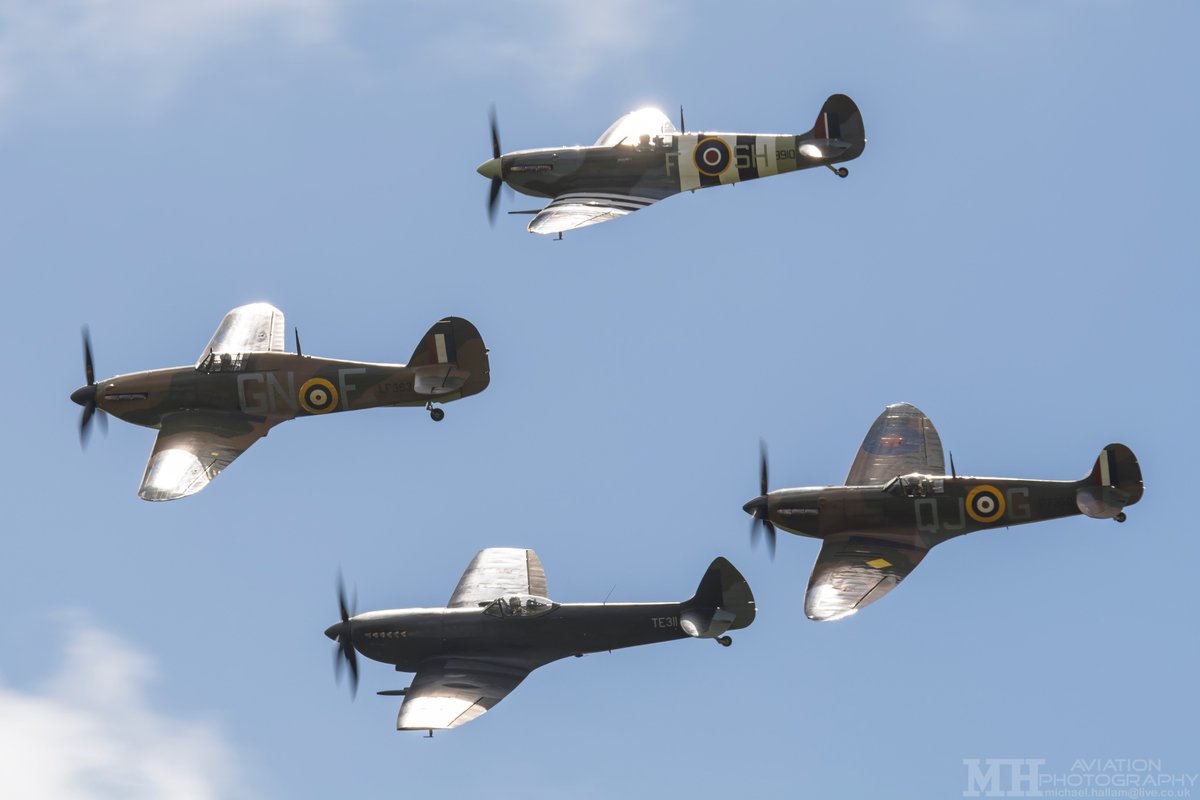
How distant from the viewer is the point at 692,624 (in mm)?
56281

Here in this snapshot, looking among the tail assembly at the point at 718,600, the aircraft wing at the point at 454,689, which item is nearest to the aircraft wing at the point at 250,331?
the aircraft wing at the point at 454,689

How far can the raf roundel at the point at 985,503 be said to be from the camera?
59375 millimetres

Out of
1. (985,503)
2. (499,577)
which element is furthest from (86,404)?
(985,503)

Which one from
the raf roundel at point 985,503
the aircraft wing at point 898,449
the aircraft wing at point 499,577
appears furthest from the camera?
the aircraft wing at point 898,449

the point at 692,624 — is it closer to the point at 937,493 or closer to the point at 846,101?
the point at 937,493

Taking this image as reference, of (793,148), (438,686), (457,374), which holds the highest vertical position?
(793,148)

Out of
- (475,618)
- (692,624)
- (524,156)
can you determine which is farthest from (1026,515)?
(524,156)

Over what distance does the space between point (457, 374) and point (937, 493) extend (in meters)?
11.0

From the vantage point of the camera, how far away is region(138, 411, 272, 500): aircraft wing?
60781mm

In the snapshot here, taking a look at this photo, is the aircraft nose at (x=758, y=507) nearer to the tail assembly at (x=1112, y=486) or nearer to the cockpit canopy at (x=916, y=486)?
the cockpit canopy at (x=916, y=486)

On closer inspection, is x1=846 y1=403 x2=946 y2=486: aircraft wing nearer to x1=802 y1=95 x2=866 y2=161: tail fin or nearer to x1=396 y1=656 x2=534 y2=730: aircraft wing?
x1=802 y1=95 x2=866 y2=161: tail fin

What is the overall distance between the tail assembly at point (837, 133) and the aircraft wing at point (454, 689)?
17.1m

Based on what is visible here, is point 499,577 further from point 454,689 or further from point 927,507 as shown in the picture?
point 927,507

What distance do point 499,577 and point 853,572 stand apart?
24.6 feet
